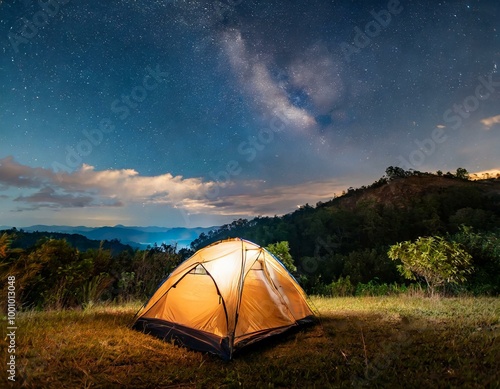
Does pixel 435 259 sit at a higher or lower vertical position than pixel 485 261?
higher

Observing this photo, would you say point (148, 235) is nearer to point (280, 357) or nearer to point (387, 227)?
point (387, 227)

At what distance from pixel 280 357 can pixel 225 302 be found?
57.0 inches

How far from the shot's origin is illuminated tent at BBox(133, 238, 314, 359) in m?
5.93

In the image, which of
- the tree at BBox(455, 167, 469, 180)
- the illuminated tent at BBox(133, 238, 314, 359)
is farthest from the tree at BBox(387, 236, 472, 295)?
the tree at BBox(455, 167, 469, 180)

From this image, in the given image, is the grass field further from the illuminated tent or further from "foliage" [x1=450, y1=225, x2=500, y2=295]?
"foliage" [x1=450, y1=225, x2=500, y2=295]

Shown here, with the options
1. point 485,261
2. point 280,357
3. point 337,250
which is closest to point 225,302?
point 280,357

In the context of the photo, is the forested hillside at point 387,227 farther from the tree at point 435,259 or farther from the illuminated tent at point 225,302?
the illuminated tent at point 225,302

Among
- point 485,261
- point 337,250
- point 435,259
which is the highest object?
point 435,259

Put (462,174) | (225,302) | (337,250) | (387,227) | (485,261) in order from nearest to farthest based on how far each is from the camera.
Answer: (225,302), (485,261), (387,227), (337,250), (462,174)

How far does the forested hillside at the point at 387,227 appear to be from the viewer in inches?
805

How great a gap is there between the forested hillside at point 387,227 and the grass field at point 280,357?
11877 millimetres

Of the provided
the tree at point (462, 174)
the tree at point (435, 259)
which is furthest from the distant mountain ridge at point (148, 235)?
the tree at point (462, 174)

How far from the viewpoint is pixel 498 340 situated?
225 inches

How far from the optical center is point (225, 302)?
614 centimetres
